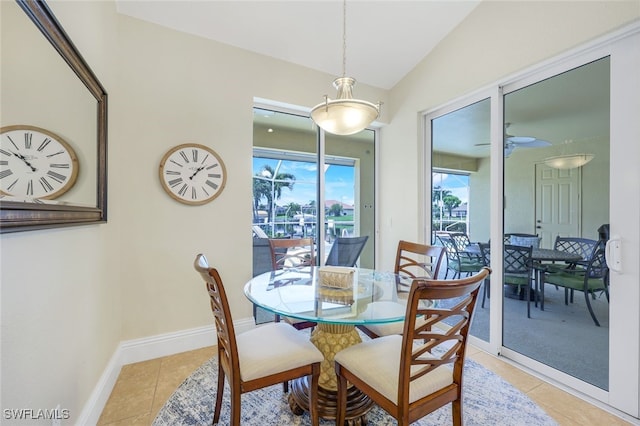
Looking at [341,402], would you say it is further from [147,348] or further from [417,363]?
[147,348]

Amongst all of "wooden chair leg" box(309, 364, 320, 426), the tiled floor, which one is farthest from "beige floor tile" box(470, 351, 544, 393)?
"wooden chair leg" box(309, 364, 320, 426)

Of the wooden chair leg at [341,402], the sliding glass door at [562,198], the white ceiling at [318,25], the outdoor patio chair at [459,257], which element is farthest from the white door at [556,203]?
the wooden chair leg at [341,402]

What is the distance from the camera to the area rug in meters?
1.72

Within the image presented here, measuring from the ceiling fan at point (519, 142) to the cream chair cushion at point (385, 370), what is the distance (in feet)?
6.43

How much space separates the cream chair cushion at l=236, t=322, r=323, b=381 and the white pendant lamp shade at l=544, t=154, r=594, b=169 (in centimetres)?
222

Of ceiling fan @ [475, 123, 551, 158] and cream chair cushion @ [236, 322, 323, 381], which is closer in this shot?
cream chair cushion @ [236, 322, 323, 381]

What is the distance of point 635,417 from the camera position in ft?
5.69

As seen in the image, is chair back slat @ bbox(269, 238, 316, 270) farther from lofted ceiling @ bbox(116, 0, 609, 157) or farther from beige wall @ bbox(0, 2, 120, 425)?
lofted ceiling @ bbox(116, 0, 609, 157)

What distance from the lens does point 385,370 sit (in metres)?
1.38

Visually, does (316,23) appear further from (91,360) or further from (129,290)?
(91,360)

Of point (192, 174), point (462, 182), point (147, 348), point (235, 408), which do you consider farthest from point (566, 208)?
point (147, 348)

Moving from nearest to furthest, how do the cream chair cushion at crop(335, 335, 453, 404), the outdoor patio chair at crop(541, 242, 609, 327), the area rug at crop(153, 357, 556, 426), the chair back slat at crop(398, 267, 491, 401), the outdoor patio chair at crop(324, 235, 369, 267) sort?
the chair back slat at crop(398, 267, 491, 401)
the cream chair cushion at crop(335, 335, 453, 404)
the area rug at crop(153, 357, 556, 426)
the outdoor patio chair at crop(541, 242, 609, 327)
the outdoor patio chair at crop(324, 235, 369, 267)

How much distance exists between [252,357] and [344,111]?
1.53 metres

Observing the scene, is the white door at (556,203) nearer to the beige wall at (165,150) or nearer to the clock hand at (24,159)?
the beige wall at (165,150)
